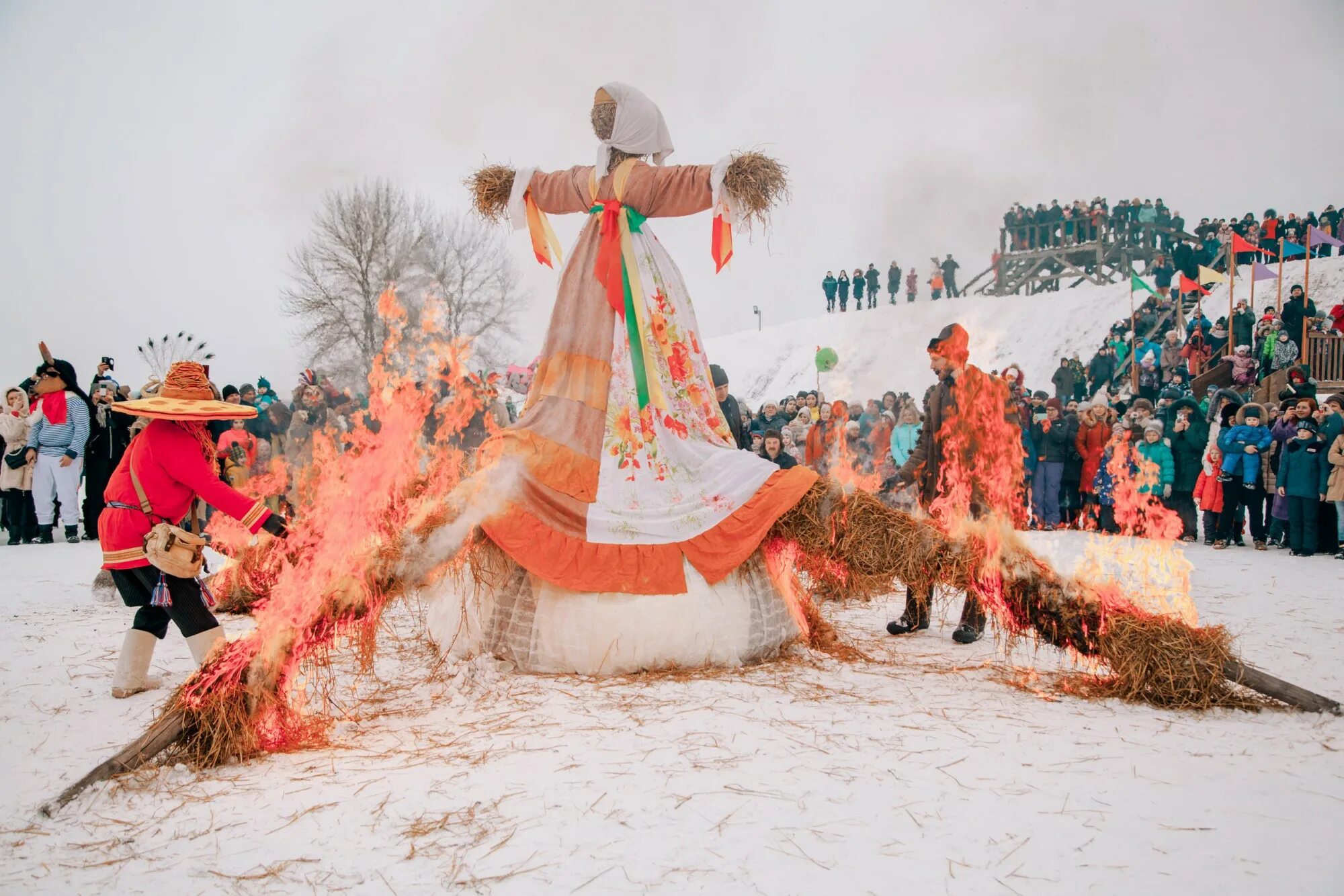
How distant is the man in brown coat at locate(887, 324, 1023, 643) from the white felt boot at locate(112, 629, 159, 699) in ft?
13.3

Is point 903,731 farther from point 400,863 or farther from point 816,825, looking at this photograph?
point 400,863

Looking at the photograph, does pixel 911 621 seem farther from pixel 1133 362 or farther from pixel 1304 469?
pixel 1133 362

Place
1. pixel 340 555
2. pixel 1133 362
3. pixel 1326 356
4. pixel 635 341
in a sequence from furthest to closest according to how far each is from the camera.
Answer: pixel 1133 362, pixel 1326 356, pixel 635 341, pixel 340 555

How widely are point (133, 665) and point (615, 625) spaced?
2.35 meters

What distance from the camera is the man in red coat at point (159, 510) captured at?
4.16 metres

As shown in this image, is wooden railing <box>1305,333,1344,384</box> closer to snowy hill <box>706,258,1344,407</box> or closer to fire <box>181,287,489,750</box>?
snowy hill <box>706,258,1344,407</box>

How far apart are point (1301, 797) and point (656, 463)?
2.95 meters

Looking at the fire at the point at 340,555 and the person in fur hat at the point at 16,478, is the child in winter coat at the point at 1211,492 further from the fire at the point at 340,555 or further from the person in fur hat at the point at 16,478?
the person in fur hat at the point at 16,478

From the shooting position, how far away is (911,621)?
5.54 m

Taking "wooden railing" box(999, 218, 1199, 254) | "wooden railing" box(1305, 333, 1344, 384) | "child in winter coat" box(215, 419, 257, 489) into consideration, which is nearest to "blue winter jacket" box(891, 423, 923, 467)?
"child in winter coat" box(215, 419, 257, 489)

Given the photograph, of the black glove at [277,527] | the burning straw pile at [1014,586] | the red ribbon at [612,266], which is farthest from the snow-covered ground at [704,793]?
the red ribbon at [612,266]

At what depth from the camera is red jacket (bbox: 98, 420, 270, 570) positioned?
4164 mm

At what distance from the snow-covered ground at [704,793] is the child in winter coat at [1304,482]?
17.1ft

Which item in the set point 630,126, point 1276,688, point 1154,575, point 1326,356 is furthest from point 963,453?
point 1326,356
